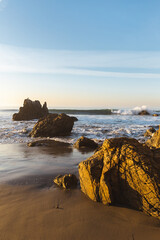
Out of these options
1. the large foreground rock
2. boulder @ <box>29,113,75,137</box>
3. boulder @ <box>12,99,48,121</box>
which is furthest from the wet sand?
boulder @ <box>12,99,48,121</box>

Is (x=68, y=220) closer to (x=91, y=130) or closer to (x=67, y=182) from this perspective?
(x=67, y=182)

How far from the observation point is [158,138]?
6918 millimetres

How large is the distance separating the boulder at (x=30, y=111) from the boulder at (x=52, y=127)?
1865 cm

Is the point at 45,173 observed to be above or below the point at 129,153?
below

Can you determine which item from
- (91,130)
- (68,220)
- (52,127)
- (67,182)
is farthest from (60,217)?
(91,130)

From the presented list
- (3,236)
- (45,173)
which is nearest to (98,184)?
(3,236)

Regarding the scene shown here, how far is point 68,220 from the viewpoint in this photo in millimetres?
2666

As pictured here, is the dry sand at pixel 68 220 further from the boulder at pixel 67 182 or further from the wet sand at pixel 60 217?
the boulder at pixel 67 182

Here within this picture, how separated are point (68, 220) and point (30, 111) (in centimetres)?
3499

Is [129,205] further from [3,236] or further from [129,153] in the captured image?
[3,236]

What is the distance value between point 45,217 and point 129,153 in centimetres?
174

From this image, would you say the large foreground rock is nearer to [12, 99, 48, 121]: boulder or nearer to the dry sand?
the dry sand

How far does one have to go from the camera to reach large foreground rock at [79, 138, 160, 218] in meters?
2.78

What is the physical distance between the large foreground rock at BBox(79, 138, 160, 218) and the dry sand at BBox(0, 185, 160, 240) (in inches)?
6.4
